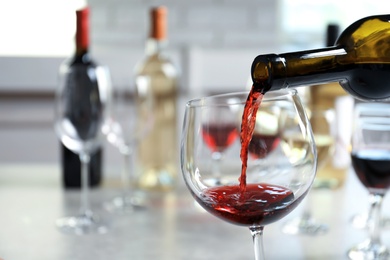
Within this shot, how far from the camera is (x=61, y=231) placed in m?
1.11

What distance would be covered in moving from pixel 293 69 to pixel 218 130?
1.00 feet

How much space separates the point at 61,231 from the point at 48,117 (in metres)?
1.71

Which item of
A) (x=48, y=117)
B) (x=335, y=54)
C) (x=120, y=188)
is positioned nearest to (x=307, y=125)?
(x=335, y=54)

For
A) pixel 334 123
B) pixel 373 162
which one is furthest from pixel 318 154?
pixel 373 162

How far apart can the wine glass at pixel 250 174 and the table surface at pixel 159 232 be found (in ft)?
0.77

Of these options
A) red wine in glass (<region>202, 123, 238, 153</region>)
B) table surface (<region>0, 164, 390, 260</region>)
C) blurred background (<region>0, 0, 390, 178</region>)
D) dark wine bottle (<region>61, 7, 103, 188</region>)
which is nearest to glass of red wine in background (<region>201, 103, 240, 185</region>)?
red wine in glass (<region>202, 123, 238, 153</region>)

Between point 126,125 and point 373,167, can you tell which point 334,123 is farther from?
point 126,125

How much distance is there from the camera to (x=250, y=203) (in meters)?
0.73

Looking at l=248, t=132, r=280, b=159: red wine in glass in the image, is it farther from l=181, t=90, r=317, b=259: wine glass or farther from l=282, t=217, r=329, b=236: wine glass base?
l=282, t=217, r=329, b=236: wine glass base

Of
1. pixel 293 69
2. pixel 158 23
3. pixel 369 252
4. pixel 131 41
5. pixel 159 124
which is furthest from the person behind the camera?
pixel 131 41

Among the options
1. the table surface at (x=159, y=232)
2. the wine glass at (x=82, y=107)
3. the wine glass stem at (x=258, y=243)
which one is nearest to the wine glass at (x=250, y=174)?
the wine glass stem at (x=258, y=243)

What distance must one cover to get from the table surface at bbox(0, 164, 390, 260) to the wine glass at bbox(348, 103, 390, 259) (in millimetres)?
54

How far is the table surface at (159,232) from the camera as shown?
1.00 meters

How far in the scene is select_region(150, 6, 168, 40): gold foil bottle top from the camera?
4.54ft
